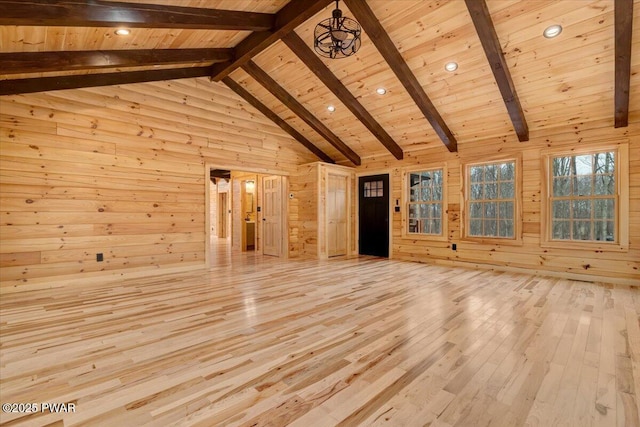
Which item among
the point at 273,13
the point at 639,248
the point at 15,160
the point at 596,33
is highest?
the point at 273,13

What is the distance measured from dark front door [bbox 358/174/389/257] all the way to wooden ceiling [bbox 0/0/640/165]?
1621mm

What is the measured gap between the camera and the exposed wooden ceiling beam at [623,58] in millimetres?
2953

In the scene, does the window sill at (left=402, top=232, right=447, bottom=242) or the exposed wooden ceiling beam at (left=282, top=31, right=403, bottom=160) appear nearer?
the exposed wooden ceiling beam at (left=282, top=31, right=403, bottom=160)

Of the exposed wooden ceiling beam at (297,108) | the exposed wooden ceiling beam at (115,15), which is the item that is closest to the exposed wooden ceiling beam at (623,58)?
the exposed wooden ceiling beam at (115,15)

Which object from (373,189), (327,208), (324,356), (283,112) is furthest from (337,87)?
(324,356)

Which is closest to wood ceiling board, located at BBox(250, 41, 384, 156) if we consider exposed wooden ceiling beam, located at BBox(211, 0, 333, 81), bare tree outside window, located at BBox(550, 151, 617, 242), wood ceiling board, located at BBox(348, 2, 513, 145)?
exposed wooden ceiling beam, located at BBox(211, 0, 333, 81)

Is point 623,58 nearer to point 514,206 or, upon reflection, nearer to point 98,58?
point 514,206

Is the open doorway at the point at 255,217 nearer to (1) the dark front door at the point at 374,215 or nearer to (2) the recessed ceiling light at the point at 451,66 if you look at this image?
(1) the dark front door at the point at 374,215

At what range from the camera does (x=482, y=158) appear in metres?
5.54

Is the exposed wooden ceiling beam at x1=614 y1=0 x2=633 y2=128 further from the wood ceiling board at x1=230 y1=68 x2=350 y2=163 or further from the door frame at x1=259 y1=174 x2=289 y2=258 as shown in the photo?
the door frame at x1=259 y1=174 x2=289 y2=258

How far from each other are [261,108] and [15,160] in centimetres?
388

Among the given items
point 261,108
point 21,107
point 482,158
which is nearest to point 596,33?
point 482,158

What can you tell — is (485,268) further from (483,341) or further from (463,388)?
(463,388)

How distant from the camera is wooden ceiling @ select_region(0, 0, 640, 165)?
10.1 feet
